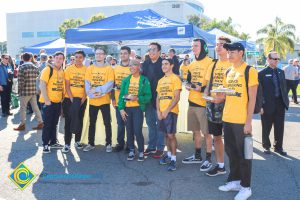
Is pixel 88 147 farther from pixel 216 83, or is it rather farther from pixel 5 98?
pixel 5 98

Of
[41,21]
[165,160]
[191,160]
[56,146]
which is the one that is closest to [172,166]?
[165,160]

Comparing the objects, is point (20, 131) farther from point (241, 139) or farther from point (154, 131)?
point (241, 139)

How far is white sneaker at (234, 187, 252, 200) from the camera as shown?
4109 mm

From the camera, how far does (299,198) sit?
13.9ft

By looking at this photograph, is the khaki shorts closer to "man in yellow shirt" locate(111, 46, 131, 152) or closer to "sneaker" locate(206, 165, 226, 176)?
"sneaker" locate(206, 165, 226, 176)

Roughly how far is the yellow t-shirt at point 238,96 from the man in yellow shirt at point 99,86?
270cm

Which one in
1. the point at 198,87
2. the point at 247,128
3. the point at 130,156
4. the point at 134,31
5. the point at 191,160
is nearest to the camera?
the point at 247,128

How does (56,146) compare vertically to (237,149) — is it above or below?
below

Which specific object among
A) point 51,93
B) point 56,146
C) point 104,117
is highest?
point 51,93

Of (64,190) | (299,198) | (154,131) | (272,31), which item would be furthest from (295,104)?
(272,31)

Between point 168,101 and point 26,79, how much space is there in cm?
467

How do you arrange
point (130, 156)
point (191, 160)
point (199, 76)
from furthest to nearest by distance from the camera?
1. point (130, 156)
2. point (191, 160)
3. point (199, 76)

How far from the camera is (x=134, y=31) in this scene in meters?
7.42

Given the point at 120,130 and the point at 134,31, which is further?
the point at 134,31
